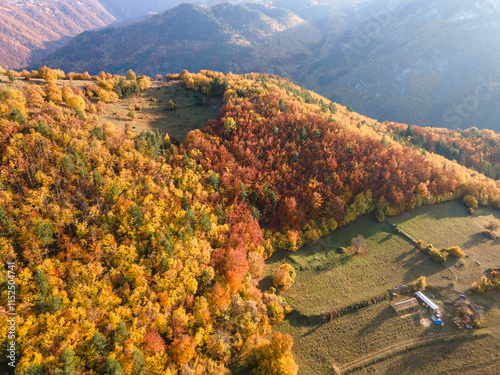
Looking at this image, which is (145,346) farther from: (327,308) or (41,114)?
(41,114)

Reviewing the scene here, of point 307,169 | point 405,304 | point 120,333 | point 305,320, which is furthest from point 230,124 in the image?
point 405,304

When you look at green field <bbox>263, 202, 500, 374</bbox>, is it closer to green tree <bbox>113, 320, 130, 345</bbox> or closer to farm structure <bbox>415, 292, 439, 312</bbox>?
farm structure <bbox>415, 292, 439, 312</bbox>

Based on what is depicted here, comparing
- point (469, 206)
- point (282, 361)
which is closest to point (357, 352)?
point (282, 361)

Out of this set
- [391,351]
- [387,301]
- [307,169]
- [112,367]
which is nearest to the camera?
[112,367]

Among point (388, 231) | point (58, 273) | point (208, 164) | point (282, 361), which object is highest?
point (208, 164)


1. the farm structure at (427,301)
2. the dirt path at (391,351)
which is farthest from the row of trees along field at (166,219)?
the farm structure at (427,301)

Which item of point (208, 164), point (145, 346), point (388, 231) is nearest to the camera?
point (145, 346)

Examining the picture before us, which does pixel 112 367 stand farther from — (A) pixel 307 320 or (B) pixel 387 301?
(B) pixel 387 301

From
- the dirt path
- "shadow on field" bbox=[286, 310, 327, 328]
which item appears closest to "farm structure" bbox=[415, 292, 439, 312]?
the dirt path
